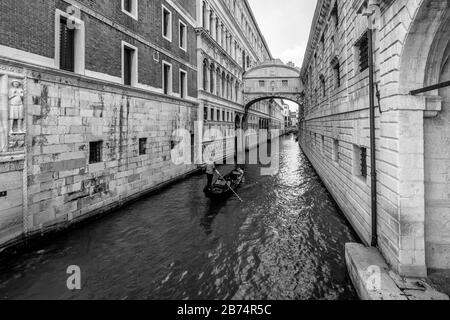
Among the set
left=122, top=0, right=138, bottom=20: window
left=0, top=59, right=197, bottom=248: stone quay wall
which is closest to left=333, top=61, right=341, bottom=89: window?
left=0, top=59, right=197, bottom=248: stone quay wall

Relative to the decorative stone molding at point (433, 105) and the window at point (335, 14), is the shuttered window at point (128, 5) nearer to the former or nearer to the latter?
the window at point (335, 14)

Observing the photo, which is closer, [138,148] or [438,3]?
[438,3]

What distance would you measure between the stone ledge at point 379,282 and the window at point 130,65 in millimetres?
10002

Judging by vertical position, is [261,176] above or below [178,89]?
below

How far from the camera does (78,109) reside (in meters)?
8.20

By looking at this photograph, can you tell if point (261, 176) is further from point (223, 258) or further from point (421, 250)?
point (421, 250)

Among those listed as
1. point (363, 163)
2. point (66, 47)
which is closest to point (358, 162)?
point (363, 163)

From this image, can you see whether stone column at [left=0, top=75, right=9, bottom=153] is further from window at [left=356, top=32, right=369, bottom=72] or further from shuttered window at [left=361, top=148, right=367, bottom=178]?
shuttered window at [left=361, top=148, right=367, bottom=178]

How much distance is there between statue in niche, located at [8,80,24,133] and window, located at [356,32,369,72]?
27.3ft

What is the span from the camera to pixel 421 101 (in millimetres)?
4410

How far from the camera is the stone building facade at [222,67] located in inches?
750
